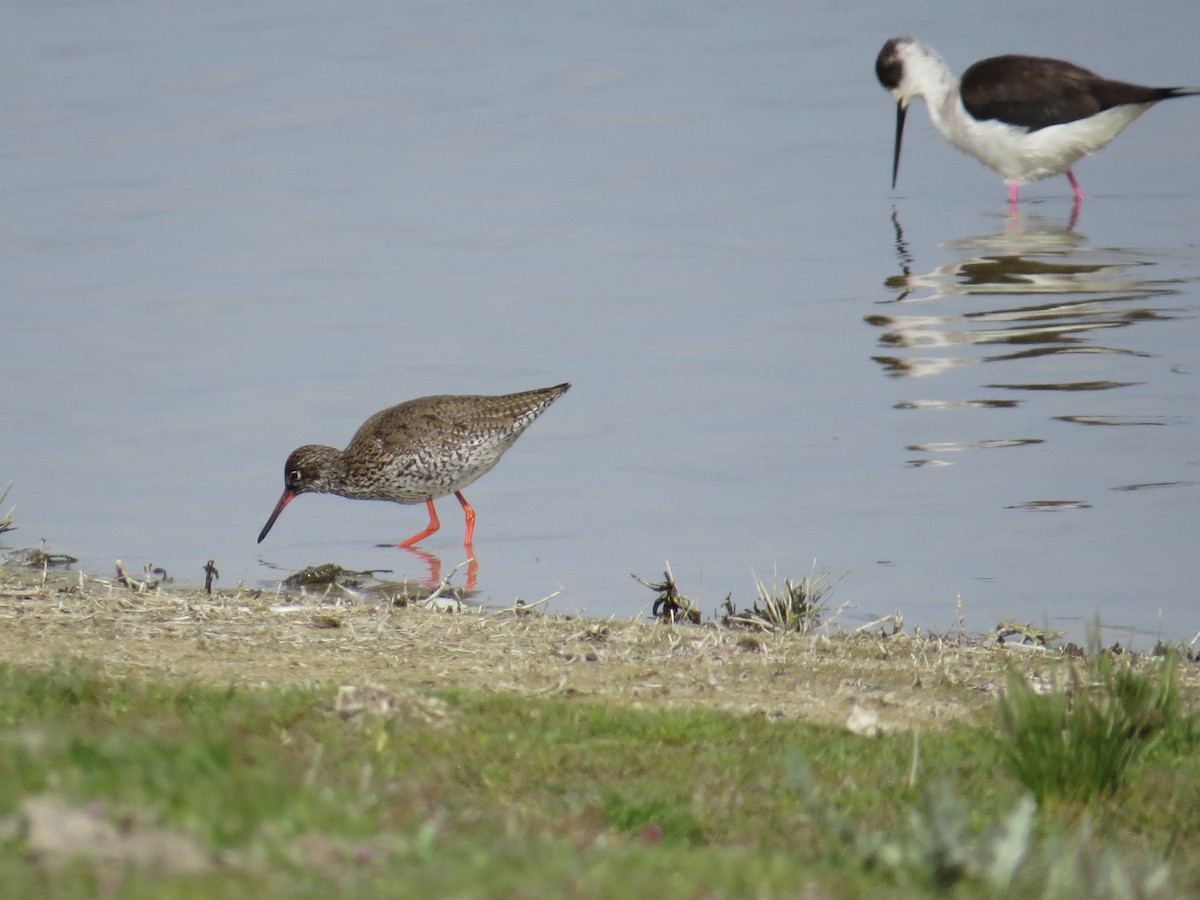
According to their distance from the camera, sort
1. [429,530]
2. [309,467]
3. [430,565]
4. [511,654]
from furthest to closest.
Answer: [429,530] → [309,467] → [430,565] → [511,654]

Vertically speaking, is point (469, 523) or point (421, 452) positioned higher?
point (421, 452)

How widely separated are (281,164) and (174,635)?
22.7 m

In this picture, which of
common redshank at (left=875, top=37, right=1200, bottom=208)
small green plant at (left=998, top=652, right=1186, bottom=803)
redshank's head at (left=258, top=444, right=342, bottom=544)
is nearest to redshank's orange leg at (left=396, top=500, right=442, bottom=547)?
redshank's head at (left=258, top=444, right=342, bottom=544)

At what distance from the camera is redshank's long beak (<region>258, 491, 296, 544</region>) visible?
42.8 ft

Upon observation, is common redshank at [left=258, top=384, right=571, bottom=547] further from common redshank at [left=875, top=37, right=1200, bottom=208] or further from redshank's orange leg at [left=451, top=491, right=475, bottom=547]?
common redshank at [left=875, top=37, right=1200, bottom=208]

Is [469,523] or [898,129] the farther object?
[898,129]

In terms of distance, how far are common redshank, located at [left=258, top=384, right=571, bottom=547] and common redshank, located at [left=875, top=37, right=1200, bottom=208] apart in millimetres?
11462

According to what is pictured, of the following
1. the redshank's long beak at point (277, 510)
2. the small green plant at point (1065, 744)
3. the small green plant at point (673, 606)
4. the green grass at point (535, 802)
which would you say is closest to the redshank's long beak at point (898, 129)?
the redshank's long beak at point (277, 510)

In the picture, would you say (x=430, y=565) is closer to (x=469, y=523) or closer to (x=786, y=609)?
(x=469, y=523)

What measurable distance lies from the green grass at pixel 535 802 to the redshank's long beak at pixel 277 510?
594 cm

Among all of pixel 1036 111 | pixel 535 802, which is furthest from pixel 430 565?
pixel 1036 111

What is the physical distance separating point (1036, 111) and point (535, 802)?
18.6 metres

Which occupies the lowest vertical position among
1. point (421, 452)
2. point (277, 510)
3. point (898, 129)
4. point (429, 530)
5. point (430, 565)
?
point (430, 565)

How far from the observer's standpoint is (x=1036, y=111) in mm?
22781
